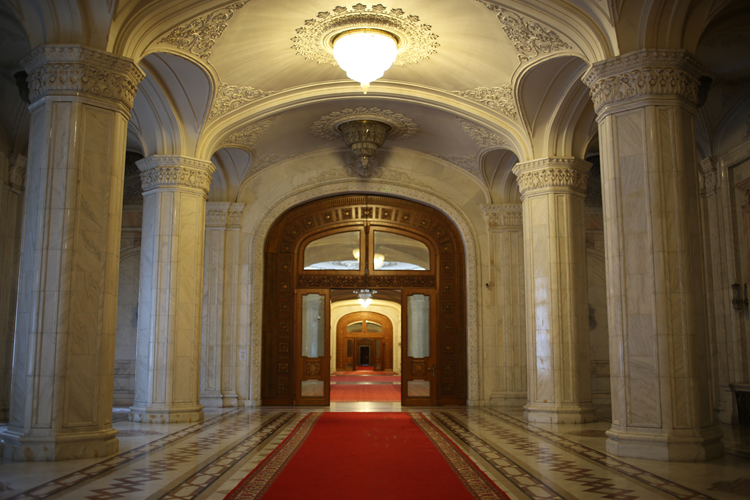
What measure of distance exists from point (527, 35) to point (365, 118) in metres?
4.03

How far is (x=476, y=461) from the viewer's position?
20.6 ft

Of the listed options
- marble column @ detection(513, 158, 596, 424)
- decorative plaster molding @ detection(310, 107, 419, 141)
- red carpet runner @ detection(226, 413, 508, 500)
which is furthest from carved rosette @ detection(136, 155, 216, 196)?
marble column @ detection(513, 158, 596, 424)

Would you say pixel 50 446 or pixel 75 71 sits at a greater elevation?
pixel 75 71

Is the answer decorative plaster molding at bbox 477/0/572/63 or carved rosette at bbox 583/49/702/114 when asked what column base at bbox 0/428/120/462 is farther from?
decorative plaster molding at bbox 477/0/572/63

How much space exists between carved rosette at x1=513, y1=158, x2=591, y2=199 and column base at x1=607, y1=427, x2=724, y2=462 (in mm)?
4472

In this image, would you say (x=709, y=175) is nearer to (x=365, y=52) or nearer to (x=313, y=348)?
(x=365, y=52)

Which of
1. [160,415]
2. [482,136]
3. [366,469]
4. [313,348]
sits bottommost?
[366,469]

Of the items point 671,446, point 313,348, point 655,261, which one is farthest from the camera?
point 313,348

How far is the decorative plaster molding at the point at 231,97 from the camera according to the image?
9.88 metres

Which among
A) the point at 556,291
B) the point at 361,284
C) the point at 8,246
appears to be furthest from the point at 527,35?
the point at 8,246

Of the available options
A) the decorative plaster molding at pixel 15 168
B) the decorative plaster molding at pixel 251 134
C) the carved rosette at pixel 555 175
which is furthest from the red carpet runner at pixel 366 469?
the decorative plaster molding at pixel 15 168

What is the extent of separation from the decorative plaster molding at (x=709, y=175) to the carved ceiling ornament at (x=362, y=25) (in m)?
4.91

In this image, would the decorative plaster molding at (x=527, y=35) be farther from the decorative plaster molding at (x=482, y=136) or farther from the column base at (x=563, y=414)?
the column base at (x=563, y=414)

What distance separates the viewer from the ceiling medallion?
26.7ft
